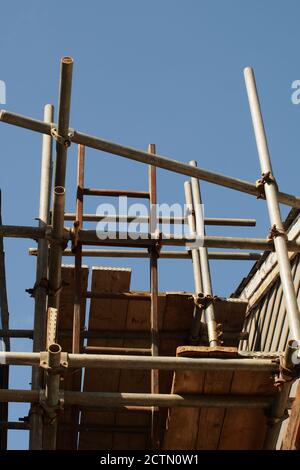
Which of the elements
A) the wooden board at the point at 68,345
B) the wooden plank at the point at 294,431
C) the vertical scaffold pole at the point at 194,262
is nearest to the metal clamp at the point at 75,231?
the wooden board at the point at 68,345

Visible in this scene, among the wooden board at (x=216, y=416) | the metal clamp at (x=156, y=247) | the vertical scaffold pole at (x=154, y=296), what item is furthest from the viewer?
the metal clamp at (x=156, y=247)

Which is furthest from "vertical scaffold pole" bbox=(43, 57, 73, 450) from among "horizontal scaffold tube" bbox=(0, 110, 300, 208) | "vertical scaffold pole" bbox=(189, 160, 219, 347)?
"vertical scaffold pole" bbox=(189, 160, 219, 347)

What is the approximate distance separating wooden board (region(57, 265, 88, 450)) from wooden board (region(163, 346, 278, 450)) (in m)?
1.83

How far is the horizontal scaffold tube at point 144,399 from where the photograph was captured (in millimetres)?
6766

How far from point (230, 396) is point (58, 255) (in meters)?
2.04

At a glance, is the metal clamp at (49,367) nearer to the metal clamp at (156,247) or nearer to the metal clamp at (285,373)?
the metal clamp at (285,373)

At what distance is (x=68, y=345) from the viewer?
964cm

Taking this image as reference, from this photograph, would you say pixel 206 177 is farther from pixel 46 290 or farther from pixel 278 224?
pixel 46 290

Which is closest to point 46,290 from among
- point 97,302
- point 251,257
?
point 97,302

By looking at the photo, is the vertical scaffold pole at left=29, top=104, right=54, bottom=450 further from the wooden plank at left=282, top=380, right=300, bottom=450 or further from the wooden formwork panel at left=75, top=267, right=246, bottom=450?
the wooden plank at left=282, top=380, right=300, bottom=450

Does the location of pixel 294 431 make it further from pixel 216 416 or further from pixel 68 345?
pixel 68 345

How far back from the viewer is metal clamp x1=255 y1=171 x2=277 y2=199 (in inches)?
344

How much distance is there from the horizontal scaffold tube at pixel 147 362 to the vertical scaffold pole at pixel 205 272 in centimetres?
148

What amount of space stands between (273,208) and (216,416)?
2.21m
